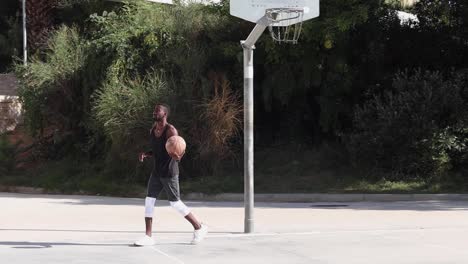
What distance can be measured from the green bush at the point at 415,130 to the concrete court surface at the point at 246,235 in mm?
2460

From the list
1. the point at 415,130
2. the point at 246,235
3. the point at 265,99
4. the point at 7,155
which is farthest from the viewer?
the point at 7,155

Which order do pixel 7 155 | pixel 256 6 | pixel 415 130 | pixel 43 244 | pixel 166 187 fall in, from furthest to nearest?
pixel 7 155
pixel 415 130
pixel 256 6
pixel 43 244
pixel 166 187

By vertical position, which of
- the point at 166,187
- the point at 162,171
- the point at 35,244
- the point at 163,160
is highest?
the point at 163,160

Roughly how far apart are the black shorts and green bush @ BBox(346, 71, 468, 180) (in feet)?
32.8

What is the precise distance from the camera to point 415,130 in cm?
1833

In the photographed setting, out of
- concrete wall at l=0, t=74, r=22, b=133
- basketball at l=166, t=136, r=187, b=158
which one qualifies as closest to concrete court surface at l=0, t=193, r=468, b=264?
basketball at l=166, t=136, r=187, b=158

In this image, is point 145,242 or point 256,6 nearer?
point 145,242

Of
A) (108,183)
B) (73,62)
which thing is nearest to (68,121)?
(73,62)

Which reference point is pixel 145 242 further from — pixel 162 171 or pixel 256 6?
pixel 256 6

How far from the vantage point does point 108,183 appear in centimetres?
1925

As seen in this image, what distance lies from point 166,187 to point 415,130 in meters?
10.4

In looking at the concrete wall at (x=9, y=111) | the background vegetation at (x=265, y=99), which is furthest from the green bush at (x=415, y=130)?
the concrete wall at (x=9, y=111)

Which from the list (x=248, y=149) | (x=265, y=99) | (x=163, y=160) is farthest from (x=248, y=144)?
(x=265, y=99)

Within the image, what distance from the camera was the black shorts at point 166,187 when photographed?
31.8 feet
